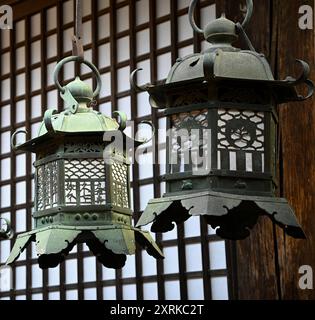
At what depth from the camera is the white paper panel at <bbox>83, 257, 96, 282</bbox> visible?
6.79 meters

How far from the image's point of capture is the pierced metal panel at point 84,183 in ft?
12.5

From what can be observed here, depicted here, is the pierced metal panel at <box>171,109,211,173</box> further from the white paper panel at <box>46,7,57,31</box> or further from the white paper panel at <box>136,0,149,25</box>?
the white paper panel at <box>46,7,57,31</box>

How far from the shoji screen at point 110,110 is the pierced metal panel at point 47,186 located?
5.04 feet

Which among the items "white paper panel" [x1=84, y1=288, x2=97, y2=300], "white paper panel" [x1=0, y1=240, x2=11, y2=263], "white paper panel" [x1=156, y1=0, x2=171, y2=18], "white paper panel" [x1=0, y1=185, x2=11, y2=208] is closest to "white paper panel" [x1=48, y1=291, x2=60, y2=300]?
"white paper panel" [x1=84, y1=288, x2=97, y2=300]

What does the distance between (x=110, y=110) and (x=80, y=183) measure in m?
3.17

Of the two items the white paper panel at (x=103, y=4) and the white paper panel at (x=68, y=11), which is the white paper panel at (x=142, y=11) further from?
the white paper panel at (x=68, y=11)

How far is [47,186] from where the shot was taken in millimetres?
3912

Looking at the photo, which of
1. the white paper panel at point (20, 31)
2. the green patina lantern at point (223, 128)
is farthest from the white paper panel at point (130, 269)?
the green patina lantern at point (223, 128)

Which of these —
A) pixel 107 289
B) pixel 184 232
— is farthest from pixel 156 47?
pixel 107 289

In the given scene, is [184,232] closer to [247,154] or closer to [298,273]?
[298,273]

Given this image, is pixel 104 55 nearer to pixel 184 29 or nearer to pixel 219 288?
pixel 184 29

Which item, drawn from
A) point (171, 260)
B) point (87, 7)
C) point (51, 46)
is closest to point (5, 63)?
point (51, 46)

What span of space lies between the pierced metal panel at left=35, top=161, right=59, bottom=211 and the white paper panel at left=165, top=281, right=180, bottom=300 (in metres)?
2.34
